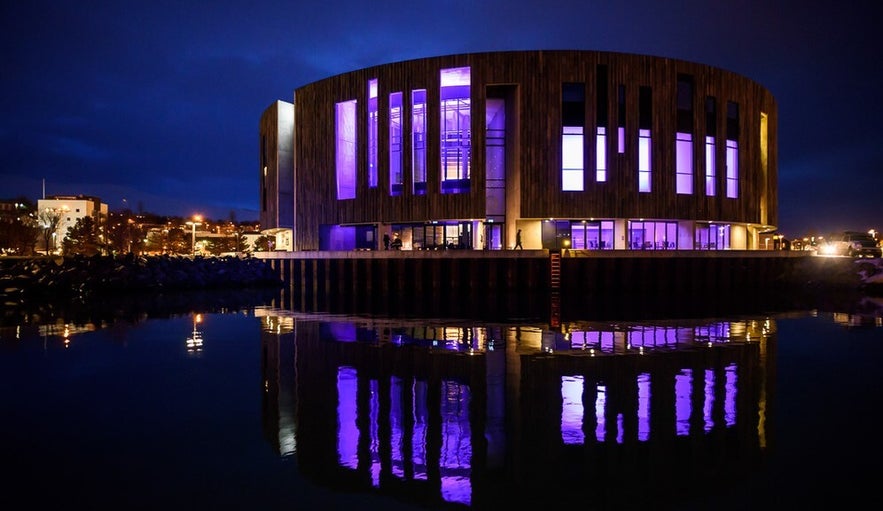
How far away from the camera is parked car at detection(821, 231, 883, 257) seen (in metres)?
46.9

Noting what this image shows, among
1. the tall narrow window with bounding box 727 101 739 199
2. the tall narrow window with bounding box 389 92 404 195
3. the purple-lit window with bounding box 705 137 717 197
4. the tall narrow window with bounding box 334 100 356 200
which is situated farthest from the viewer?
the tall narrow window with bounding box 334 100 356 200

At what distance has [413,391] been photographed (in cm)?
885

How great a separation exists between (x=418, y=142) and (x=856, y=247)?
39297 millimetres

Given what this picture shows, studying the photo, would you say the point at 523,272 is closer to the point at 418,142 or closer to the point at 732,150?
the point at 418,142

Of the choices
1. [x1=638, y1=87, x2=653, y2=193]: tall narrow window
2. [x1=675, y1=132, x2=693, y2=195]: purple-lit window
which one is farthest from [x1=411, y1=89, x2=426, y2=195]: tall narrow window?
[x1=675, y1=132, x2=693, y2=195]: purple-lit window

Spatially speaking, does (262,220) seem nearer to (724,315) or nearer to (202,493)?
(724,315)

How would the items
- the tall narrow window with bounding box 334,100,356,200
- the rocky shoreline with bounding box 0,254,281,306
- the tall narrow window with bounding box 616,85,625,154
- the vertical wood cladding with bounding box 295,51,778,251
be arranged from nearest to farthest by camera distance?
the rocky shoreline with bounding box 0,254,281,306 < the vertical wood cladding with bounding box 295,51,778,251 < the tall narrow window with bounding box 616,85,625,154 < the tall narrow window with bounding box 334,100,356,200

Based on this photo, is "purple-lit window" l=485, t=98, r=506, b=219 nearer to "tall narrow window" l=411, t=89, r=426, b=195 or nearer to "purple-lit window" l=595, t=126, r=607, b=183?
"tall narrow window" l=411, t=89, r=426, b=195

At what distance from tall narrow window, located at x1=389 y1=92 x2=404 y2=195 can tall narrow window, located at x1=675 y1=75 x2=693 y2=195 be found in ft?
67.4

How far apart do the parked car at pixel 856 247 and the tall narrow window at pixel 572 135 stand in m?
27.2

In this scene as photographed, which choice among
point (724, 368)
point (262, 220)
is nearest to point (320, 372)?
point (724, 368)

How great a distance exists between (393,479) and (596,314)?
16.4m

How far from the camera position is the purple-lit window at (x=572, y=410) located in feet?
21.6

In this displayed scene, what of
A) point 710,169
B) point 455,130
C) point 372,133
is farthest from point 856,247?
point 372,133
